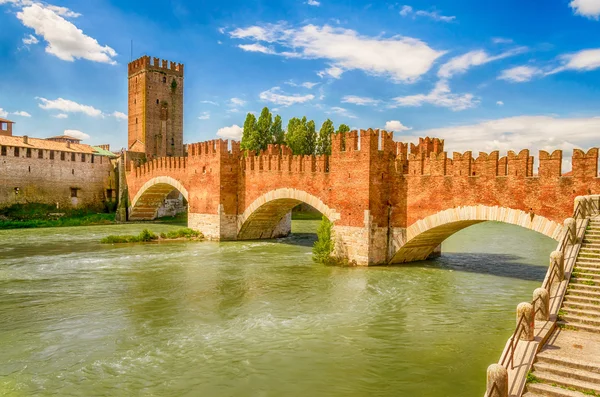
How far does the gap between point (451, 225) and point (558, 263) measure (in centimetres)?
802

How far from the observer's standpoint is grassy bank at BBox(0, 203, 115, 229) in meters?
36.1

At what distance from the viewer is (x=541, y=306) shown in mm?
8508

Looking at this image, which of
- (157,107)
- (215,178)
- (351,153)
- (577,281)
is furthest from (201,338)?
(157,107)

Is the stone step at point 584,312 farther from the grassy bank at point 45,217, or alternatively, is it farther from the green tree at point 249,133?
the green tree at point 249,133

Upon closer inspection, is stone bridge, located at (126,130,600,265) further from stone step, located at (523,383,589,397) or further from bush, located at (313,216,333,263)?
stone step, located at (523,383,589,397)

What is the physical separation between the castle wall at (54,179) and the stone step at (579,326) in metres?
40.6

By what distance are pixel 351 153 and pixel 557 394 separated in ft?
44.3

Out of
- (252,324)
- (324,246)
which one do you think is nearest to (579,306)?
(252,324)

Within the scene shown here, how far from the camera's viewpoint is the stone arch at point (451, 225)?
14.3 metres

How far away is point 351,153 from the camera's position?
Answer: 19.1m

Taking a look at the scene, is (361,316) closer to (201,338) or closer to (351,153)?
(201,338)

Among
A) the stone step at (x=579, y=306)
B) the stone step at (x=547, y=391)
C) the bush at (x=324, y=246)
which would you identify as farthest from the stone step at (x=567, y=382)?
the bush at (x=324, y=246)

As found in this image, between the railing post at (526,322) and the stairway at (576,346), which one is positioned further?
the railing post at (526,322)

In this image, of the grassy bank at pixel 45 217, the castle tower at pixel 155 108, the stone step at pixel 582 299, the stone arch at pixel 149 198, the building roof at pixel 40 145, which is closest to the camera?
the stone step at pixel 582 299
